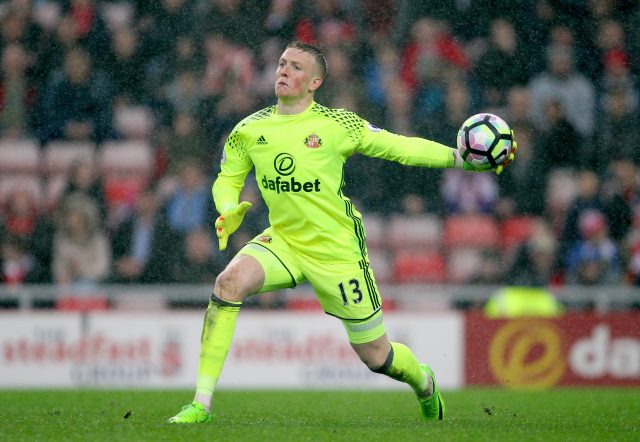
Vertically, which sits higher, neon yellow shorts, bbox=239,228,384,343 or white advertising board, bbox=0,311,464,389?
neon yellow shorts, bbox=239,228,384,343

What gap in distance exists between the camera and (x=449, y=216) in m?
13.2

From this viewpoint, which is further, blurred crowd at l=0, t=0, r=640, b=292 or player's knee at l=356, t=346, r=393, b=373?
blurred crowd at l=0, t=0, r=640, b=292

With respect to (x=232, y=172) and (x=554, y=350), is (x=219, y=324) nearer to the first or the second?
(x=232, y=172)

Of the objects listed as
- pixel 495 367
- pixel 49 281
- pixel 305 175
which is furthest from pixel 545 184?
pixel 305 175

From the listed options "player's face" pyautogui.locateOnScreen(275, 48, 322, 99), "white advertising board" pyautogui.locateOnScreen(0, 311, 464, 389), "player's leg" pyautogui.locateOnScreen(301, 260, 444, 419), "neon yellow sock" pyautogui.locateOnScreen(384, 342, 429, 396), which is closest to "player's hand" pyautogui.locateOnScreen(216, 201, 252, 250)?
"player's leg" pyautogui.locateOnScreen(301, 260, 444, 419)

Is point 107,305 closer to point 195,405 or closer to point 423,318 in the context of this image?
point 423,318

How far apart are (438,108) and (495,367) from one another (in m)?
2.99

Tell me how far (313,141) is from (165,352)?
529cm

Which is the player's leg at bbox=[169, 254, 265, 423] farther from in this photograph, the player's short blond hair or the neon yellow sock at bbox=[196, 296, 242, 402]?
the player's short blond hair

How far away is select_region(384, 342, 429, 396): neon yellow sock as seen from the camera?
740cm

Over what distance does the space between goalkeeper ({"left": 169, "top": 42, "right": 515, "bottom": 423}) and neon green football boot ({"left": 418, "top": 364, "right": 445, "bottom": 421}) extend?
8.8 inches

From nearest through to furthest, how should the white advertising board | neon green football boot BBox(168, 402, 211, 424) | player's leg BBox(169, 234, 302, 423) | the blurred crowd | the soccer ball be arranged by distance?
neon green football boot BBox(168, 402, 211, 424)
player's leg BBox(169, 234, 302, 423)
the soccer ball
the white advertising board
the blurred crowd

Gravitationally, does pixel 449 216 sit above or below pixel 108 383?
above

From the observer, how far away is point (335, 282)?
722 centimetres
